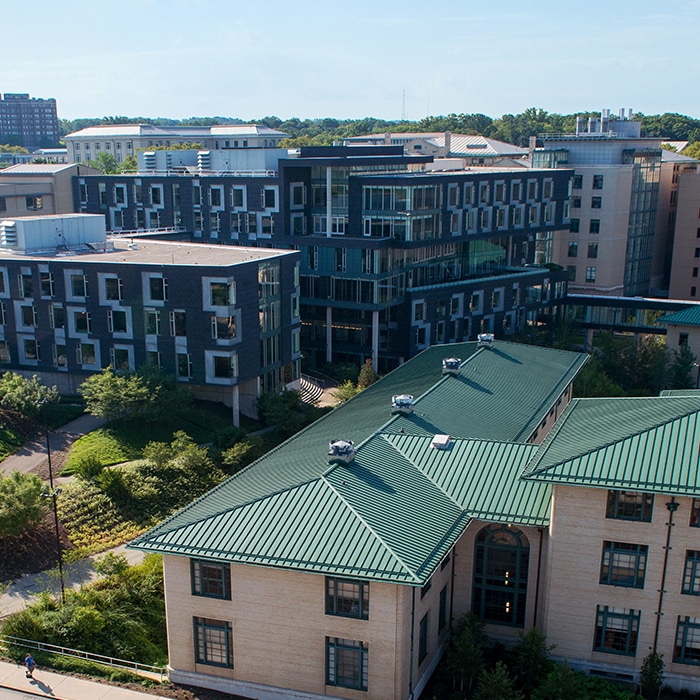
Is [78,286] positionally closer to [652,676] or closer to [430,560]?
[430,560]

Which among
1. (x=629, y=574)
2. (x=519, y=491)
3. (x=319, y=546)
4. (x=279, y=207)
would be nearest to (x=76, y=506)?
(x=319, y=546)

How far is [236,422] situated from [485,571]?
110 feet

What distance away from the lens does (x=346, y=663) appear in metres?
33.5

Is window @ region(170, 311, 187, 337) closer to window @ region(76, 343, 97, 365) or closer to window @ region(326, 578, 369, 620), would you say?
window @ region(76, 343, 97, 365)

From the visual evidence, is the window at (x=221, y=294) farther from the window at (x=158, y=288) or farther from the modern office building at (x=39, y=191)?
the modern office building at (x=39, y=191)

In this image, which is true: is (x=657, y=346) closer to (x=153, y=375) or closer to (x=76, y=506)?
(x=153, y=375)

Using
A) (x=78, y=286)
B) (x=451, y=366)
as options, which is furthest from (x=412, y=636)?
(x=78, y=286)

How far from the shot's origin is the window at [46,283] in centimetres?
7038

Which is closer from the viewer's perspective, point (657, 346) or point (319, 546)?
point (319, 546)

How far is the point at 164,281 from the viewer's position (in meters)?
67.4

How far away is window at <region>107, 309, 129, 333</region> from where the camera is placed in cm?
6944

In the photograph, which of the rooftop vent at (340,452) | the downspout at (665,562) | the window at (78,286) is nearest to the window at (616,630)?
the downspout at (665,562)

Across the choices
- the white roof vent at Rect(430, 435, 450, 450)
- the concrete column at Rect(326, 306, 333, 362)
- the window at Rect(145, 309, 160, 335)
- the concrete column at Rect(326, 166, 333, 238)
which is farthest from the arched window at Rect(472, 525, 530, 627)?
the concrete column at Rect(326, 166, 333, 238)

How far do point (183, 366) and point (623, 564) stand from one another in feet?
137
